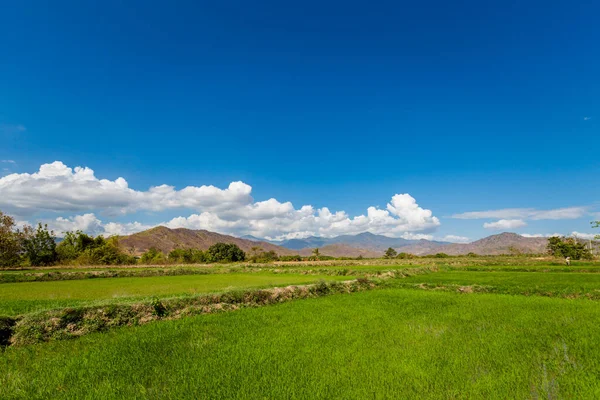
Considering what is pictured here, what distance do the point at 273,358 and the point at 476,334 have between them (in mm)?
5219

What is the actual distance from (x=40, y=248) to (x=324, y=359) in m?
56.6

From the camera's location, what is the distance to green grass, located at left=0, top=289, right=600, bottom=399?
4.30 m

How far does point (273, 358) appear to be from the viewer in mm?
5656

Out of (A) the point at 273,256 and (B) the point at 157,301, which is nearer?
(B) the point at 157,301

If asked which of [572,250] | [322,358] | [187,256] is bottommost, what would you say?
[187,256]

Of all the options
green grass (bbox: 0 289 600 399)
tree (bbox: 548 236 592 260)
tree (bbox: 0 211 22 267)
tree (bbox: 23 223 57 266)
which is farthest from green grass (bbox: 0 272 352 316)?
tree (bbox: 548 236 592 260)

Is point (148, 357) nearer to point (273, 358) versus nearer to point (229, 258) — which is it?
point (273, 358)

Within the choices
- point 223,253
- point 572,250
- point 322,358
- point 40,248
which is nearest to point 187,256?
point 223,253

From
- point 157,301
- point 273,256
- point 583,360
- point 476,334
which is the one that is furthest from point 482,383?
point 273,256

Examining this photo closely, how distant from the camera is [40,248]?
44562 millimetres

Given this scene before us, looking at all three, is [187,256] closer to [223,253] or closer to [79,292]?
[223,253]

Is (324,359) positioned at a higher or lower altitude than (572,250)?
lower

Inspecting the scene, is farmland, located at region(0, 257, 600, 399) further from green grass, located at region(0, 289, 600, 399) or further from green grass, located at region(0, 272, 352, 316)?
green grass, located at region(0, 272, 352, 316)

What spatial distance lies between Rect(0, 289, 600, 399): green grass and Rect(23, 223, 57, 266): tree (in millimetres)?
48167
